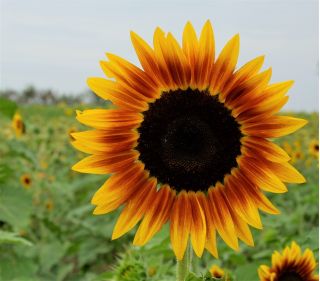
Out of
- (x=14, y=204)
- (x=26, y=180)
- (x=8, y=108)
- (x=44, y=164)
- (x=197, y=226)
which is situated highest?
(x=197, y=226)

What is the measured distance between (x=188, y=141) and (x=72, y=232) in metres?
2.28

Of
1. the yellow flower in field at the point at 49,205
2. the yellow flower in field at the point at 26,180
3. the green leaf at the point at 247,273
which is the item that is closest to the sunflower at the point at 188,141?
the green leaf at the point at 247,273

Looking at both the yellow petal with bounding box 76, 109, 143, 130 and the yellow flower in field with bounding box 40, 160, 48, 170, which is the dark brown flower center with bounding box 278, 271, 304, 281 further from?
the yellow flower in field with bounding box 40, 160, 48, 170

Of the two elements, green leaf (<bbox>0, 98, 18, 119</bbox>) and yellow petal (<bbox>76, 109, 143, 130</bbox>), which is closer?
yellow petal (<bbox>76, 109, 143, 130</bbox>)

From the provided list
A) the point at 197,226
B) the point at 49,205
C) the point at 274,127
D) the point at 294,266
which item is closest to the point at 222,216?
the point at 197,226

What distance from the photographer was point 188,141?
1.05 meters

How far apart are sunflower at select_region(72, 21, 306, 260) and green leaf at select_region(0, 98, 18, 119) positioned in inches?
49.3

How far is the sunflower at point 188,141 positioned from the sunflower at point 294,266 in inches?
16.0

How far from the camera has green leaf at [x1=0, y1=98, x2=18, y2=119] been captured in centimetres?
220

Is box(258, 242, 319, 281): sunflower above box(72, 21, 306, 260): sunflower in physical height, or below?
below

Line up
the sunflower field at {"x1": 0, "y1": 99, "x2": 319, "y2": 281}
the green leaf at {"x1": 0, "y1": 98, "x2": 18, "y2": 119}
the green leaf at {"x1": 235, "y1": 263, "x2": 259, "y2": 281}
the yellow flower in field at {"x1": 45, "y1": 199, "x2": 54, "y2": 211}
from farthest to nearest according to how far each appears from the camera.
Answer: the yellow flower in field at {"x1": 45, "y1": 199, "x2": 54, "y2": 211} < the green leaf at {"x1": 0, "y1": 98, "x2": 18, "y2": 119} < the green leaf at {"x1": 235, "y1": 263, "x2": 259, "y2": 281} < the sunflower field at {"x1": 0, "y1": 99, "x2": 319, "y2": 281}

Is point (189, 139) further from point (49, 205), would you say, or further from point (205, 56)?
point (49, 205)

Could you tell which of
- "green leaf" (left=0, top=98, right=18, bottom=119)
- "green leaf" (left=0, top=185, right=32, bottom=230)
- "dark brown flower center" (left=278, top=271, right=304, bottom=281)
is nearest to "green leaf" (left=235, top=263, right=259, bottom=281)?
"dark brown flower center" (left=278, top=271, right=304, bottom=281)

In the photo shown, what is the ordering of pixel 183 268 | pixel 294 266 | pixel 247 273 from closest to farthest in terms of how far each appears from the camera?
pixel 183 268 → pixel 294 266 → pixel 247 273
